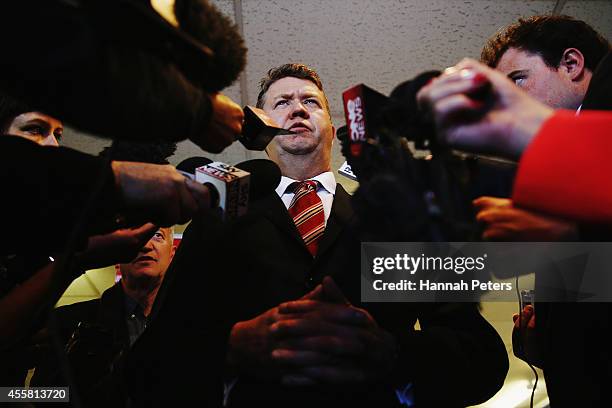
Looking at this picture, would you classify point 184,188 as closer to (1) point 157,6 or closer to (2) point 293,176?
(1) point 157,6

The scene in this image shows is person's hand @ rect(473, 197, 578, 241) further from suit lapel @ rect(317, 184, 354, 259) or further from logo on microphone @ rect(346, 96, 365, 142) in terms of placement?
suit lapel @ rect(317, 184, 354, 259)

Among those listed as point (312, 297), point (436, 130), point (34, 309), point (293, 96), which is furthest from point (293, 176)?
point (436, 130)

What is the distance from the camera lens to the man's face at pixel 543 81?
163cm

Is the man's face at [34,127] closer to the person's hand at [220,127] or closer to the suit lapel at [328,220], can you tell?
the suit lapel at [328,220]

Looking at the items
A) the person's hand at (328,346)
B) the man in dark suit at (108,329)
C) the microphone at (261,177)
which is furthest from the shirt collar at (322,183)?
the person's hand at (328,346)

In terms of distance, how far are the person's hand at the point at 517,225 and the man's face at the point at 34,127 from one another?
4.08 ft

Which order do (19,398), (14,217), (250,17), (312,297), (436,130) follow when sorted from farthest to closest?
(250,17)
(19,398)
(312,297)
(14,217)
(436,130)

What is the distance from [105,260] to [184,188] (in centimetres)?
31

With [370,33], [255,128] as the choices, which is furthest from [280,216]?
[370,33]

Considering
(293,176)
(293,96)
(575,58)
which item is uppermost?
(575,58)

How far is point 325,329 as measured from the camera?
1029 mm

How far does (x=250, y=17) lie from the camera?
79.5 inches

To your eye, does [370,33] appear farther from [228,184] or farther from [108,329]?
[108,329]

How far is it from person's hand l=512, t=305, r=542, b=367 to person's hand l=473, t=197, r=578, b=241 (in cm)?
63
